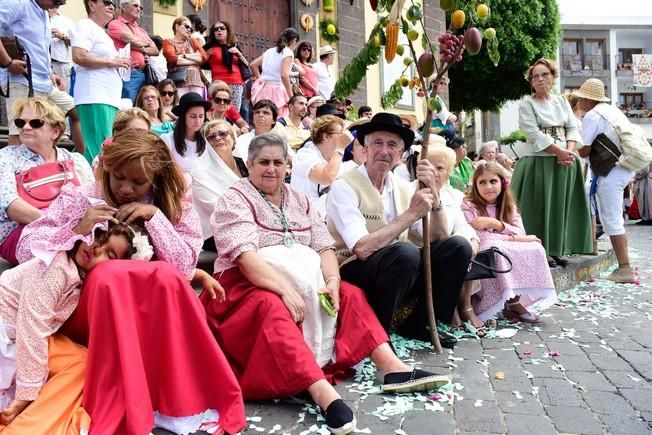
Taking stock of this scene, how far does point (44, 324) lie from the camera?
2.78 metres

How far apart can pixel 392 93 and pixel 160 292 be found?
6.58ft

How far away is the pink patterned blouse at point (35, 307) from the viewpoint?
2.71 metres

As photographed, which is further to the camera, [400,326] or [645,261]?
[645,261]

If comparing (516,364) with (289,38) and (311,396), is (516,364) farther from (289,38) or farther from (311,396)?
(289,38)

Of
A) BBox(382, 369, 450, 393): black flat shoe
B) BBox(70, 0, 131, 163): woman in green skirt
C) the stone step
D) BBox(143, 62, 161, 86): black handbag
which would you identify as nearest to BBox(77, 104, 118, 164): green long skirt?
BBox(70, 0, 131, 163): woman in green skirt

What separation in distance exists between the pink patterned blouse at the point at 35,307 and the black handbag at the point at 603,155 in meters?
5.70

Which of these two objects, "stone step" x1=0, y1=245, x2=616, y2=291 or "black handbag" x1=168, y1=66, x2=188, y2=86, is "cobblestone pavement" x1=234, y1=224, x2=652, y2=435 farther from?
"black handbag" x1=168, y1=66, x2=188, y2=86

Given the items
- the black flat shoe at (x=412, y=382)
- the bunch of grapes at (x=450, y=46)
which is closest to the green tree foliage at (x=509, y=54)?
the bunch of grapes at (x=450, y=46)

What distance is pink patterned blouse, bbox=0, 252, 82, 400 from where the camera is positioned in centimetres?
271

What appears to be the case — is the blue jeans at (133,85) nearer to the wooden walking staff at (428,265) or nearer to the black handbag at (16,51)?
the black handbag at (16,51)

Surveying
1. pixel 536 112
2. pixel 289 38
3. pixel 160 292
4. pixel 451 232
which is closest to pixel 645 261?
pixel 536 112

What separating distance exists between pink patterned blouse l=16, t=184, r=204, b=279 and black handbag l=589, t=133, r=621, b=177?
202 inches

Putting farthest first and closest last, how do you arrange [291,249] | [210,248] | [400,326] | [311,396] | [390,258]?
[210,248] < [400,326] < [390,258] < [291,249] < [311,396]

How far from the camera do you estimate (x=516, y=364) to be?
400 centimetres
